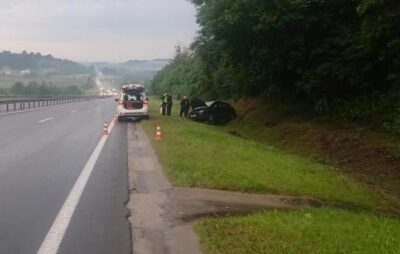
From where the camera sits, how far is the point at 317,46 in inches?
1049

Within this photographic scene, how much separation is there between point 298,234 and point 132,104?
2589 cm

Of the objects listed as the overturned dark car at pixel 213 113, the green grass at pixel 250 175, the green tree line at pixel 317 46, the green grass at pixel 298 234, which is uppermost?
the green tree line at pixel 317 46

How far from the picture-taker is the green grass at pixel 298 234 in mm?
6586

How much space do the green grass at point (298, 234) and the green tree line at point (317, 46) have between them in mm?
12280

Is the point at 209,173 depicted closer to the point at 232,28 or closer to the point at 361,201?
the point at 361,201

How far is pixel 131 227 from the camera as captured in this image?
7730 mm

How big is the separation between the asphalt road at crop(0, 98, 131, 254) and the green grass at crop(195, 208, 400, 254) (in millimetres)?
1189

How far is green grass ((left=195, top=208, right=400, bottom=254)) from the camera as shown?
659 cm

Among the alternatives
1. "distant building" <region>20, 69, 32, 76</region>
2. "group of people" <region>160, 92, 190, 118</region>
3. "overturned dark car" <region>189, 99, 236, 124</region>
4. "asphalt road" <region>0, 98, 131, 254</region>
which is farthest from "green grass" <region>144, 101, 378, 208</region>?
"distant building" <region>20, 69, 32, 76</region>

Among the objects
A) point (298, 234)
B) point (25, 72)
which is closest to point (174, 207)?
point (298, 234)

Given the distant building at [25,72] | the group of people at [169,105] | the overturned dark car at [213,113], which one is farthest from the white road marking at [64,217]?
the distant building at [25,72]

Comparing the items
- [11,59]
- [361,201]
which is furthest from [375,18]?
[11,59]

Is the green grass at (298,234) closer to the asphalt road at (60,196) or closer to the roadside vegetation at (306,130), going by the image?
the roadside vegetation at (306,130)

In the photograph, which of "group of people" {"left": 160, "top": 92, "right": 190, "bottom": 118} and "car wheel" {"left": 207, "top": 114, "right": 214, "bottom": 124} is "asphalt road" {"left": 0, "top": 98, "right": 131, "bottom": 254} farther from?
"group of people" {"left": 160, "top": 92, "right": 190, "bottom": 118}
